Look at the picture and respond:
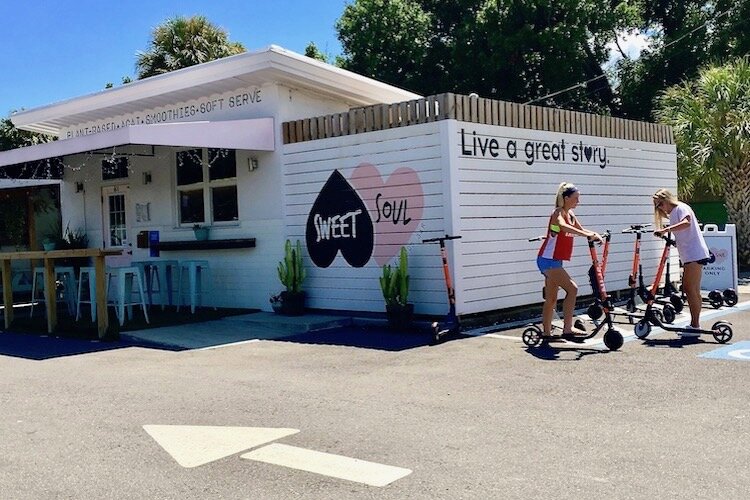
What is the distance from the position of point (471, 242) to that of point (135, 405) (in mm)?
5149

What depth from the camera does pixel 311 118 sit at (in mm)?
11586

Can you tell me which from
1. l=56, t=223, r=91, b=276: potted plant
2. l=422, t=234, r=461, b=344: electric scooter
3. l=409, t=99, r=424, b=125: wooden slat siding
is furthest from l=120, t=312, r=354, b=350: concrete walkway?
l=56, t=223, r=91, b=276: potted plant

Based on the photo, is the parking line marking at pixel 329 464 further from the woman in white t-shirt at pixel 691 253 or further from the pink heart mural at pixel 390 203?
the pink heart mural at pixel 390 203

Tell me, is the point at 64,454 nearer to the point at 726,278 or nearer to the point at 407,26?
the point at 726,278

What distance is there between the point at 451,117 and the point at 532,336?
313cm

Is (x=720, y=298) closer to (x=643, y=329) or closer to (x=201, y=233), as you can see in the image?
(x=643, y=329)

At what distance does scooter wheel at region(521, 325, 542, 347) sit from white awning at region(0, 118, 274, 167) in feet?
17.5

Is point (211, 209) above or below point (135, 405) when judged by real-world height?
above

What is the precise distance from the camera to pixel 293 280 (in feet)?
37.8

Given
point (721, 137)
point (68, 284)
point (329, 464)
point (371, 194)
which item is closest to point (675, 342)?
point (371, 194)

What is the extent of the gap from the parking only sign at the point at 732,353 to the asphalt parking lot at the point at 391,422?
0.06m

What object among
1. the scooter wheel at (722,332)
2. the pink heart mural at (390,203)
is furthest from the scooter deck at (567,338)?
the pink heart mural at (390,203)

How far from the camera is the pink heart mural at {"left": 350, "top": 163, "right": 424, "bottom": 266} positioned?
10312mm

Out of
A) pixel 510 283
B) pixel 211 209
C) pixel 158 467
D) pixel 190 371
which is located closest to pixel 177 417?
pixel 158 467
